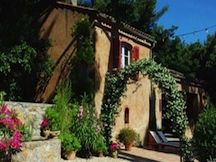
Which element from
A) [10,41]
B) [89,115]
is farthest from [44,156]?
[10,41]

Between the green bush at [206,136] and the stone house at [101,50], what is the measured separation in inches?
250

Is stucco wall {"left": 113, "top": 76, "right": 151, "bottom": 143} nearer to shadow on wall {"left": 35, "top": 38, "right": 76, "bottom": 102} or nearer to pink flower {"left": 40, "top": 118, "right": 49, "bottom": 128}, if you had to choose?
shadow on wall {"left": 35, "top": 38, "right": 76, "bottom": 102}

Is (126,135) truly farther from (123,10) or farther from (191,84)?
(123,10)

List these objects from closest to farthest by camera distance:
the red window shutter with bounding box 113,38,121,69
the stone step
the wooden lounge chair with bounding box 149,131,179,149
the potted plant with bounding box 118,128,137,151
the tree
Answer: the stone step → the potted plant with bounding box 118,128,137,151 → the red window shutter with bounding box 113,38,121,69 → the wooden lounge chair with bounding box 149,131,179,149 → the tree

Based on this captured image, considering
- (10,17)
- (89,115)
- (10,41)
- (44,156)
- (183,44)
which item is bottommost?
(44,156)

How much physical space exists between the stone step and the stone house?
6.33m

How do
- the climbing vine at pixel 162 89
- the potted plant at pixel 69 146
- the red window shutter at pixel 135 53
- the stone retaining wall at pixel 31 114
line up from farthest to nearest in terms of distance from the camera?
the red window shutter at pixel 135 53, the climbing vine at pixel 162 89, the stone retaining wall at pixel 31 114, the potted plant at pixel 69 146

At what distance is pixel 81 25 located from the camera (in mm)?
21016

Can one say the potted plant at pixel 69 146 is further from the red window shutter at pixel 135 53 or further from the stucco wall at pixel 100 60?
the red window shutter at pixel 135 53

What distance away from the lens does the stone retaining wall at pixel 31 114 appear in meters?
16.1

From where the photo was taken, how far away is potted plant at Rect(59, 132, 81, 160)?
15.8 metres

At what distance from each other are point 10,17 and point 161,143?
974 cm

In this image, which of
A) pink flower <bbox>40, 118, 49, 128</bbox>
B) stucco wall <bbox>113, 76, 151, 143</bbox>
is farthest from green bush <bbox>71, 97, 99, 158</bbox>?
stucco wall <bbox>113, 76, 151, 143</bbox>

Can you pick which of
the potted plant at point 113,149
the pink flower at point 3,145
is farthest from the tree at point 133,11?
the pink flower at point 3,145
